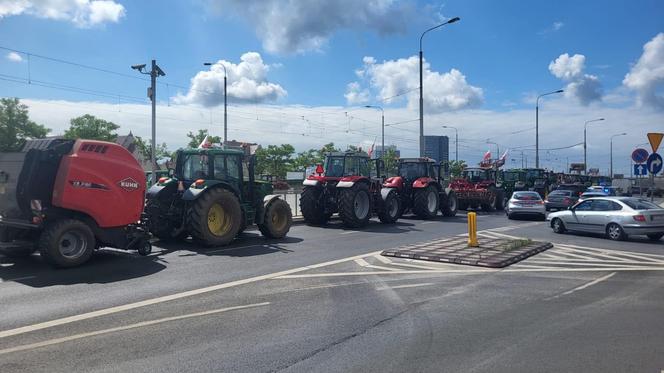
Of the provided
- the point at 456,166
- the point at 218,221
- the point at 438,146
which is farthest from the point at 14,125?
the point at 456,166

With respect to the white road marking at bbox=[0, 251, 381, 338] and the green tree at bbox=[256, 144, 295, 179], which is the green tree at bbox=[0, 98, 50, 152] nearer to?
the green tree at bbox=[256, 144, 295, 179]

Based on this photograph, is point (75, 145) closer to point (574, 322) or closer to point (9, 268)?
point (9, 268)

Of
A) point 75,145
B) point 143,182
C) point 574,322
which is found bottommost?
point 574,322

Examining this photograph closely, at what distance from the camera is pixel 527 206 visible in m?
21.9

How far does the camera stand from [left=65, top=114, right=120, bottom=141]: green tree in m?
39.6

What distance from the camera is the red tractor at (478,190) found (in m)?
26.4

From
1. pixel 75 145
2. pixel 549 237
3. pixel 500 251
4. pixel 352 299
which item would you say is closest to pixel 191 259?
pixel 75 145

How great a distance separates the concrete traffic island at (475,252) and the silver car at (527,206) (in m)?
9.40

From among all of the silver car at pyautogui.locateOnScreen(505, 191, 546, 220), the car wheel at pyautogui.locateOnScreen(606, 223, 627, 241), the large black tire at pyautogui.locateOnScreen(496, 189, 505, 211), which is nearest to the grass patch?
the car wheel at pyautogui.locateOnScreen(606, 223, 627, 241)

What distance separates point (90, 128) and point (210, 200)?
32.6 meters

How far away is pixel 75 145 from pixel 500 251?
926 cm

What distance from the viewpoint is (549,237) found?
15.5m

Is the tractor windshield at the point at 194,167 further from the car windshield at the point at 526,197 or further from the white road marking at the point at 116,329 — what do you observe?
the car windshield at the point at 526,197

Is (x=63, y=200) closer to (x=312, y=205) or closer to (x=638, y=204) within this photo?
(x=312, y=205)
